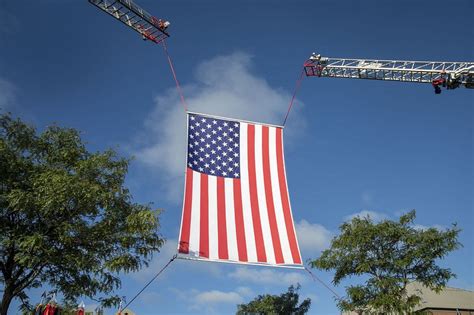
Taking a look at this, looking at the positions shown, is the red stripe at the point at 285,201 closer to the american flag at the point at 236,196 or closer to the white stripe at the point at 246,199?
the american flag at the point at 236,196

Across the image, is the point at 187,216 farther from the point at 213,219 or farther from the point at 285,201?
the point at 285,201

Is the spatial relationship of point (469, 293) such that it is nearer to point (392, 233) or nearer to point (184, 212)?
point (392, 233)

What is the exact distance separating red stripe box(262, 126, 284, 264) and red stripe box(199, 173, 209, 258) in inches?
96.6

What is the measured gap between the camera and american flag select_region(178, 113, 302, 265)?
50.3ft

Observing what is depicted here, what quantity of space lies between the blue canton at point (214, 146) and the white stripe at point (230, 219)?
1.42 feet

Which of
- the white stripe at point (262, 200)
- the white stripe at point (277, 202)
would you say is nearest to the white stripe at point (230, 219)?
the white stripe at point (262, 200)

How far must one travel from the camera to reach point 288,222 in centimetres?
1670

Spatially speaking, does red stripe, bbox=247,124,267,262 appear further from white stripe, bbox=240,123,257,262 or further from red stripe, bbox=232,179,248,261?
red stripe, bbox=232,179,248,261

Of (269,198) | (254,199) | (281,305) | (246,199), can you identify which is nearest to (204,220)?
(246,199)

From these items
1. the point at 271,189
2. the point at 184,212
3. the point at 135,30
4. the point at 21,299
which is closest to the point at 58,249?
the point at 21,299

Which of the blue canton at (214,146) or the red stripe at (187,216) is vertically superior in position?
A: the blue canton at (214,146)

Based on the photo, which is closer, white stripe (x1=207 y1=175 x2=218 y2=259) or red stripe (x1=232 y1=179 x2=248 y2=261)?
white stripe (x1=207 y1=175 x2=218 y2=259)

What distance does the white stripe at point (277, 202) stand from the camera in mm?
15984

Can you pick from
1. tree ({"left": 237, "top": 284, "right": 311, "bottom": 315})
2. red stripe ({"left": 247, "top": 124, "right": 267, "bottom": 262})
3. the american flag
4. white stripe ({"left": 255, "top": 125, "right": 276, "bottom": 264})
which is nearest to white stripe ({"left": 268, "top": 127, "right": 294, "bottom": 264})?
the american flag
